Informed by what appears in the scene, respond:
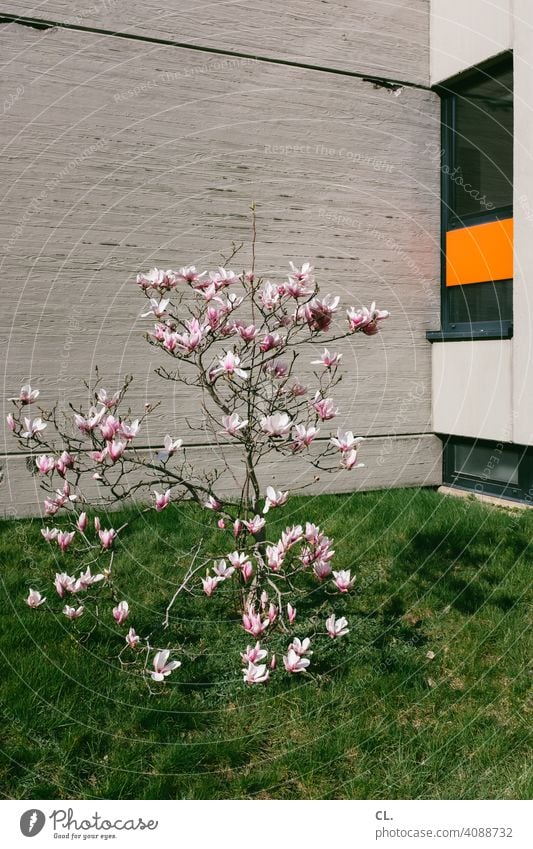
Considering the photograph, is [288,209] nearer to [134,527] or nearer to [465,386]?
[465,386]

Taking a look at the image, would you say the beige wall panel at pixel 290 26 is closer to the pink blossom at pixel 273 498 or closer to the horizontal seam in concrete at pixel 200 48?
the horizontal seam in concrete at pixel 200 48

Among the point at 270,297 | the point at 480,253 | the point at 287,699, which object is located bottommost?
the point at 287,699

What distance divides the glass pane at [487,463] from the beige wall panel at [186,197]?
1.60 ft

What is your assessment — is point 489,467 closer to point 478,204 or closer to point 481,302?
point 481,302

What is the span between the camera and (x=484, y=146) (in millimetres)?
6379

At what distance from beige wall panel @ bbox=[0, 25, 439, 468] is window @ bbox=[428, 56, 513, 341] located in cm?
16

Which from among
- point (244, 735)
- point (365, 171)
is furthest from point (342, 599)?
point (365, 171)

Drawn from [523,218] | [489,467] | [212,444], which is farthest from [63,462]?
[489,467]

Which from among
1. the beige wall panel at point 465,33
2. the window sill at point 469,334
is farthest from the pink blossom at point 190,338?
the beige wall panel at point 465,33

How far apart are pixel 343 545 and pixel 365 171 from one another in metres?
3.54

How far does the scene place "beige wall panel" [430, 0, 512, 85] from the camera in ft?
18.9

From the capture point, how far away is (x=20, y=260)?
5.21m

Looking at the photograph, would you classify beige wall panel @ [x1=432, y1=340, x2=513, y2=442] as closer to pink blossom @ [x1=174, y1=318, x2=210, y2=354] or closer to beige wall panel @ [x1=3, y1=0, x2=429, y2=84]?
beige wall panel @ [x1=3, y1=0, x2=429, y2=84]

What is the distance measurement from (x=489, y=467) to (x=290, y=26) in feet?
13.5
